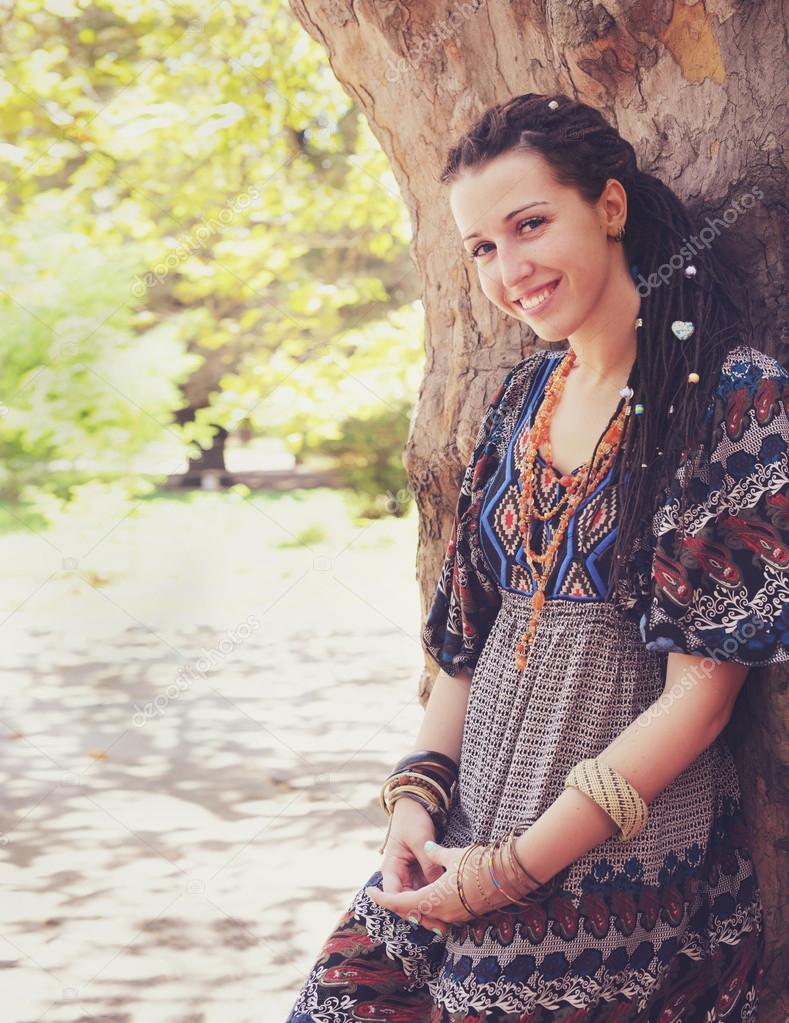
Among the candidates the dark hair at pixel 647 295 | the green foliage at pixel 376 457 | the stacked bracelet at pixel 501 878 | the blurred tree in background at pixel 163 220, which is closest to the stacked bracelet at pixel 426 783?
the stacked bracelet at pixel 501 878

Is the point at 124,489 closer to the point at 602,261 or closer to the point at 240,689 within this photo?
the point at 240,689

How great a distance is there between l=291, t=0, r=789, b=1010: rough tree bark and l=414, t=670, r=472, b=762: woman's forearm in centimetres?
48

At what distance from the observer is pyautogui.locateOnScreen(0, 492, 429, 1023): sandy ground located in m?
3.59

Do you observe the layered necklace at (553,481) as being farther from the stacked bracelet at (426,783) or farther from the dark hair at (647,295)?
the stacked bracelet at (426,783)

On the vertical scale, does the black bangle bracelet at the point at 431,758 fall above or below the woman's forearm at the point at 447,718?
below

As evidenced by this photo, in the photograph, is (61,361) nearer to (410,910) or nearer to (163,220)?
(163,220)

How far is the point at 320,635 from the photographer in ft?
27.1

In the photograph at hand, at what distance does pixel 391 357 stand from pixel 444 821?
25.1 feet

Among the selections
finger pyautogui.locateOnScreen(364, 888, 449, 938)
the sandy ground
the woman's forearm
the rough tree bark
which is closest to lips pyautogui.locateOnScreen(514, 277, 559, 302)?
the rough tree bark

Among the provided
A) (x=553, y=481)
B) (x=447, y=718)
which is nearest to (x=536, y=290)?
(x=553, y=481)

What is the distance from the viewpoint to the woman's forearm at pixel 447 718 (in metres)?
2.06

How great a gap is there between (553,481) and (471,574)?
0.85 ft

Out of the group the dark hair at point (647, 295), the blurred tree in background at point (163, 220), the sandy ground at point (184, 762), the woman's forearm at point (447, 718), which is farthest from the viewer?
the blurred tree in background at point (163, 220)

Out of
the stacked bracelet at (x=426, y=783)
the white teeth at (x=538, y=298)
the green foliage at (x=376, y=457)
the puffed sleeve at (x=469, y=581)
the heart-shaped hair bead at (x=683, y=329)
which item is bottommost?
the stacked bracelet at (x=426, y=783)
